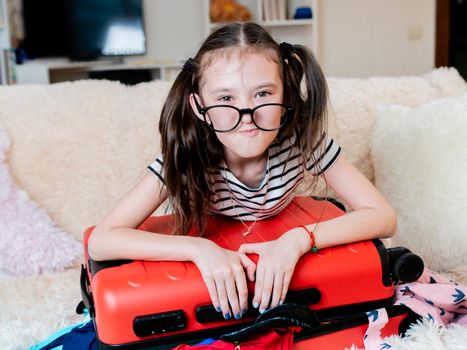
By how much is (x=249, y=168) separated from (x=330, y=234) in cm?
24

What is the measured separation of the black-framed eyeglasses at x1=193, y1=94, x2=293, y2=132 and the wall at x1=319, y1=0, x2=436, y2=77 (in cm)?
320

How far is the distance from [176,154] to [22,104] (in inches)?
25.6

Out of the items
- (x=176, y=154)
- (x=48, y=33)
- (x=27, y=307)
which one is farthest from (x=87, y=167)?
(x=48, y=33)

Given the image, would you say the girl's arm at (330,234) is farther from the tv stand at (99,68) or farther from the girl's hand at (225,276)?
the tv stand at (99,68)

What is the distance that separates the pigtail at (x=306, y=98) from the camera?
0.95 m

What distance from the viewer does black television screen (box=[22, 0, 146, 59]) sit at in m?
3.53

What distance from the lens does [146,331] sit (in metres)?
0.70

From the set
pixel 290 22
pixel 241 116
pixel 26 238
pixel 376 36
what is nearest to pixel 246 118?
pixel 241 116

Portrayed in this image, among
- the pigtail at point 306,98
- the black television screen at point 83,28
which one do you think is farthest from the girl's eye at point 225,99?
the black television screen at point 83,28

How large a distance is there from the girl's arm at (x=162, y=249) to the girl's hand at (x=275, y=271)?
18 millimetres

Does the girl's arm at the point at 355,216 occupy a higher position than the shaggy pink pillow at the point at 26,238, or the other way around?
the girl's arm at the point at 355,216

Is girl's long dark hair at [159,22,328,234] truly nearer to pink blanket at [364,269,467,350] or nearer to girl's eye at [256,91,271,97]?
girl's eye at [256,91,271,97]

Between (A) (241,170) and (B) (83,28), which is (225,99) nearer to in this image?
(A) (241,170)

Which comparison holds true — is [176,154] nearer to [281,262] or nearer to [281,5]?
[281,262]
